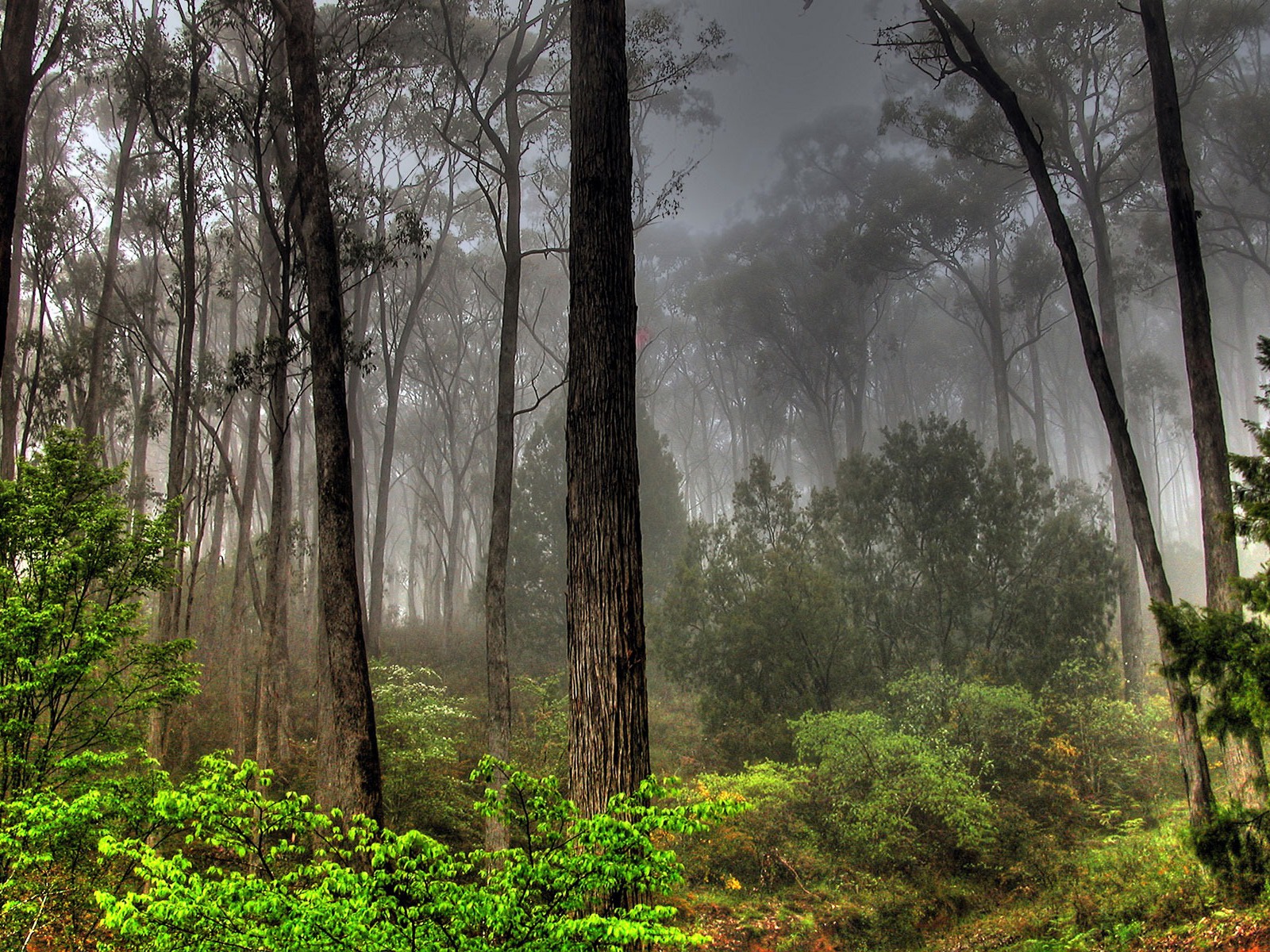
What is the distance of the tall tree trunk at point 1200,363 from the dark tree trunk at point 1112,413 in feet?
1.24

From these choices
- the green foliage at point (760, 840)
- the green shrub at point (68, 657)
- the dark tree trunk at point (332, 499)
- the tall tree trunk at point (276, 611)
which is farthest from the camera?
the green foliage at point (760, 840)

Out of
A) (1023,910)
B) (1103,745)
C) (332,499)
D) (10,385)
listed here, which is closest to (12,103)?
(332,499)

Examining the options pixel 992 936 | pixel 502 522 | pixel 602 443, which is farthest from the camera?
pixel 502 522

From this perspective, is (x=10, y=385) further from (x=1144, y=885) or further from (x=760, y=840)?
(x=1144, y=885)

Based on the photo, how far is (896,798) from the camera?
10.4m

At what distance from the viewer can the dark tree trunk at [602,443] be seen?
427 cm

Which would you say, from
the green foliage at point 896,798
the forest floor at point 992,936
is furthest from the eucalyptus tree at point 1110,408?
the green foliage at point 896,798

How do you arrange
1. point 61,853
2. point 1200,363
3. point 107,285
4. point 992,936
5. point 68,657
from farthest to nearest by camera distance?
point 107,285, point 992,936, point 1200,363, point 68,657, point 61,853

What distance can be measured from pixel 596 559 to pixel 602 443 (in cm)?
72

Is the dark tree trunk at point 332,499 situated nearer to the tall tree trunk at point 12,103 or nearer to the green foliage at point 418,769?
the tall tree trunk at point 12,103

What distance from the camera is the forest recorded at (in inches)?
174

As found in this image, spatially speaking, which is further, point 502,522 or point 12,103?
point 502,522

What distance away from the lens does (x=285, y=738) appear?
11.8 meters

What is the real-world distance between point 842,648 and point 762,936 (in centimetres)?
619
